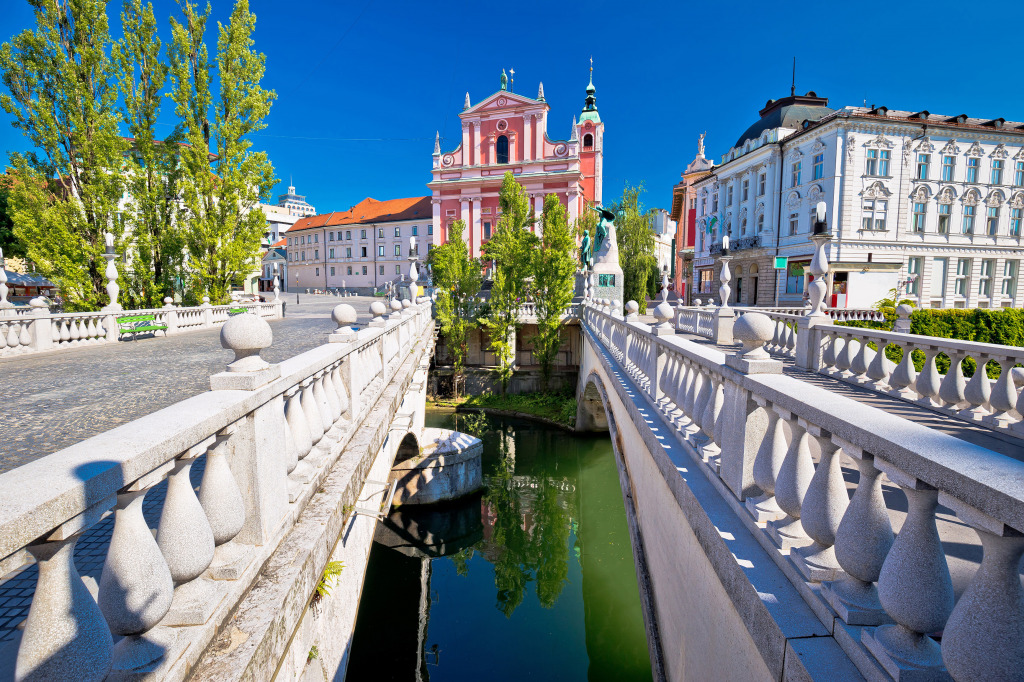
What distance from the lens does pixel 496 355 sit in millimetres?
24984

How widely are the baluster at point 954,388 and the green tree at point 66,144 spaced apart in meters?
20.8

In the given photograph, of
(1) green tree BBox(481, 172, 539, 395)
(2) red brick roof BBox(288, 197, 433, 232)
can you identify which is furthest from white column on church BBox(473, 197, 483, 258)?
(2) red brick roof BBox(288, 197, 433, 232)

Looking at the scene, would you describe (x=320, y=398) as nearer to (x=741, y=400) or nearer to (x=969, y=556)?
(x=741, y=400)

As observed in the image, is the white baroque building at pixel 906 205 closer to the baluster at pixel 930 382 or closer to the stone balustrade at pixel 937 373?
the stone balustrade at pixel 937 373

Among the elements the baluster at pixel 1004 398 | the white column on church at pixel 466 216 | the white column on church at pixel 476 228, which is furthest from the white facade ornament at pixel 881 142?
the baluster at pixel 1004 398

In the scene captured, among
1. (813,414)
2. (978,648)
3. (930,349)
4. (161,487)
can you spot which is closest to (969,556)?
(813,414)

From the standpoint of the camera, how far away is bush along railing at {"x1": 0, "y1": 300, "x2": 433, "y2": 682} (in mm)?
1248

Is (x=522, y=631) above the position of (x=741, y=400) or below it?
below

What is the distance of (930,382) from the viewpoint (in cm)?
595

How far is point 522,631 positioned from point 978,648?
9.59 meters

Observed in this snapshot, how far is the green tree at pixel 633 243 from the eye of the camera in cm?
3403

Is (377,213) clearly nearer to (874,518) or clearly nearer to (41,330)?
(41,330)

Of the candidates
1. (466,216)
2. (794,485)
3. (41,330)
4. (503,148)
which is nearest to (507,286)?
(41,330)

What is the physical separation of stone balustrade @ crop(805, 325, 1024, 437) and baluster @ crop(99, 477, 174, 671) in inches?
271
